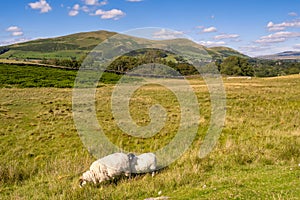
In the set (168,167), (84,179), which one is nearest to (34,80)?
(168,167)

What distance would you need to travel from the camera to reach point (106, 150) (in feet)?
48.4

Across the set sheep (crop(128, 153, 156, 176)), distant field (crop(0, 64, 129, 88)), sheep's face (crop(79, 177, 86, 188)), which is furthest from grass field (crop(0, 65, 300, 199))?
distant field (crop(0, 64, 129, 88))

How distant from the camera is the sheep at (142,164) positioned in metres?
9.88

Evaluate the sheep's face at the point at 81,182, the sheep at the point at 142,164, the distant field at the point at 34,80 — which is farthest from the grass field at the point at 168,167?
the distant field at the point at 34,80

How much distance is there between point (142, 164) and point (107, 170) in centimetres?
119

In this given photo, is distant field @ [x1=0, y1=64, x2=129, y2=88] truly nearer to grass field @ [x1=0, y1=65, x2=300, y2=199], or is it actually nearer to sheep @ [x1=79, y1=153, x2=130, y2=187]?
grass field @ [x1=0, y1=65, x2=300, y2=199]

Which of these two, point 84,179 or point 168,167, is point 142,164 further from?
point 84,179

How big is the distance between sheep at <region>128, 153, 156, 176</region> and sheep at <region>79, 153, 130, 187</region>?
202 millimetres

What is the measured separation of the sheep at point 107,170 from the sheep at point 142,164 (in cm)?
20

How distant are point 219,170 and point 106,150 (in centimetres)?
623

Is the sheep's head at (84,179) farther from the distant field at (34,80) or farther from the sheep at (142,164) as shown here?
the distant field at (34,80)

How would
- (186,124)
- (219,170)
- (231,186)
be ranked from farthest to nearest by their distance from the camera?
(186,124), (219,170), (231,186)

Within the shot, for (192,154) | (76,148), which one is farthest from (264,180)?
(76,148)

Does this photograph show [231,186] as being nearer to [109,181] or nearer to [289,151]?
[109,181]
